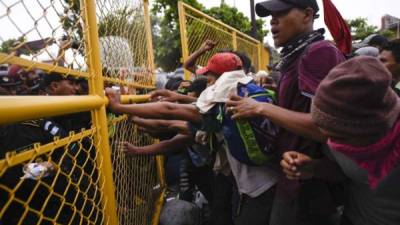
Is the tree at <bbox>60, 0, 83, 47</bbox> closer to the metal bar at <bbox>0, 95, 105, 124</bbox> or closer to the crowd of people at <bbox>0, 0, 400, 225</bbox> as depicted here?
the metal bar at <bbox>0, 95, 105, 124</bbox>

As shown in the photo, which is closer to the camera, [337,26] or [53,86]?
[337,26]

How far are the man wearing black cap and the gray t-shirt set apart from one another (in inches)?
5.2

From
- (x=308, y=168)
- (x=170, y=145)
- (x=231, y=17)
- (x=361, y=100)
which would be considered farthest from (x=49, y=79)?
(x=231, y=17)

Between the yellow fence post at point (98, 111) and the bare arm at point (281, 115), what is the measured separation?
0.69 meters

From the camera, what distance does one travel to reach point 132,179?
2.63 m

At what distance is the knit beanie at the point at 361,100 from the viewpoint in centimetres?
105

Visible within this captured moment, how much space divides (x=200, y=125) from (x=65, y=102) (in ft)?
4.54

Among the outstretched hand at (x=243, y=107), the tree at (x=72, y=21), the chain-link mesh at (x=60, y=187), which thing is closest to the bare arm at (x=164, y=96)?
the chain-link mesh at (x=60, y=187)

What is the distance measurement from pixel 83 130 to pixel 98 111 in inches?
7.1

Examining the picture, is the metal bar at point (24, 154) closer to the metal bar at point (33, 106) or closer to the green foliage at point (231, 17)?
the metal bar at point (33, 106)

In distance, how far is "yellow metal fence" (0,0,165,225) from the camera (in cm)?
98

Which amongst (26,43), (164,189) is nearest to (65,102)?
(26,43)

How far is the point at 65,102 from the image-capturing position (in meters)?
1.13

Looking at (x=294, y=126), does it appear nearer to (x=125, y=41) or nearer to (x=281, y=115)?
(x=281, y=115)
